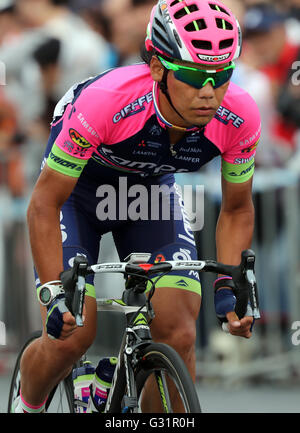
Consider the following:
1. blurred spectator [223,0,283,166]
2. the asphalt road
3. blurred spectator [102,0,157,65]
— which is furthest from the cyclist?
blurred spectator [102,0,157,65]

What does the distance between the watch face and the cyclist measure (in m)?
0.03

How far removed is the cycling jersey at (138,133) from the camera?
173 inches

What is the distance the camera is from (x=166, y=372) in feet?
13.0

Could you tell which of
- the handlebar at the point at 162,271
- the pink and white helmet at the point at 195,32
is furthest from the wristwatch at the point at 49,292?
the pink and white helmet at the point at 195,32

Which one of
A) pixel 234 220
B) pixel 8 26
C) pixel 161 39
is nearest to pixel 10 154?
pixel 8 26

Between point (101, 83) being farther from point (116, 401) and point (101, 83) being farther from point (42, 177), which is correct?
point (116, 401)

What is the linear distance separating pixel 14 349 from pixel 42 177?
14.4ft

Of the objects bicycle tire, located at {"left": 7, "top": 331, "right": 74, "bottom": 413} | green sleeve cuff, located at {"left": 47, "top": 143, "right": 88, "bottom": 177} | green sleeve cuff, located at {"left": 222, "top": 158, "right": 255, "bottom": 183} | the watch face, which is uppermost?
green sleeve cuff, located at {"left": 47, "top": 143, "right": 88, "bottom": 177}

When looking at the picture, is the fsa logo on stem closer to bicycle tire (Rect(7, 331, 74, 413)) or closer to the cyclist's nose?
bicycle tire (Rect(7, 331, 74, 413))

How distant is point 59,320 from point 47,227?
475 mm

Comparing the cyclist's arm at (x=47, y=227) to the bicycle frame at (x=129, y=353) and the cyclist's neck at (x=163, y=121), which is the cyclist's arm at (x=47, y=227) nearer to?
the bicycle frame at (x=129, y=353)

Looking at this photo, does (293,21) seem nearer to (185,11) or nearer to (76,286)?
(185,11)

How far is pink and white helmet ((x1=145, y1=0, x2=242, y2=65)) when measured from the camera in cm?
417

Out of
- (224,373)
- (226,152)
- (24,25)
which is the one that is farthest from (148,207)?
(24,25)
